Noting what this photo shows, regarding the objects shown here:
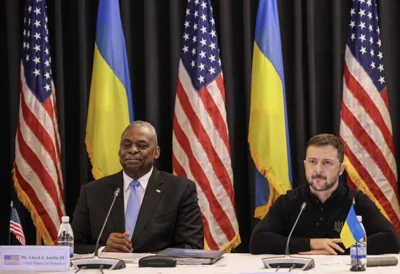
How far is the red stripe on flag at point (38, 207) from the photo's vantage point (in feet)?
19.8

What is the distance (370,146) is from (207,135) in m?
1.33

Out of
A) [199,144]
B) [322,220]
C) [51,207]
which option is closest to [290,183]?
[199,144]

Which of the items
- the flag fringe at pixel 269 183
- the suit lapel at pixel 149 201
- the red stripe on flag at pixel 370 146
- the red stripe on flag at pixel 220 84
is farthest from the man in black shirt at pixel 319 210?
Answer: the red stripe on flag at pixel 220 84

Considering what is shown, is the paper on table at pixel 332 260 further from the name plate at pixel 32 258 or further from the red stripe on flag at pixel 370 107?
the red stripe on flag at pixel 370 107

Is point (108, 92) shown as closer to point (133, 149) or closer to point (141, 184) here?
point (133, 149)

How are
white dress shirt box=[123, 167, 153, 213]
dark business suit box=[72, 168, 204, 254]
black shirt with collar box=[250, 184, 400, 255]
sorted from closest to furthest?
black shirt with collar box=[250, 184, 400, 255] → dark business suit box=[72, 168, 204, 254] → white dress shirt box=[123, 167, 153, 213]

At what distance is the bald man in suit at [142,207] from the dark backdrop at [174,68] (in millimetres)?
1476

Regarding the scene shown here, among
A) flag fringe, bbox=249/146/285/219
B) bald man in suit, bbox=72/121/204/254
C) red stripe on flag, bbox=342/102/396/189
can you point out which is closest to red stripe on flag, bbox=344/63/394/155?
red stripe on flag, bbox=342/102/396/189

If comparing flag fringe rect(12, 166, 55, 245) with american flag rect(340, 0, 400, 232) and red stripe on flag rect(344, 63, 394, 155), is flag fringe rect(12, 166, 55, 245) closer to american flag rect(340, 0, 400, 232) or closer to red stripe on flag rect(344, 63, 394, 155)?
american flag rect(340, 0, 400, 232)

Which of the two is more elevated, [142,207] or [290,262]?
[142,207]

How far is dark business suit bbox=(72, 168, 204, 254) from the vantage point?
473 cm

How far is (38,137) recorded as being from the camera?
6.07 m

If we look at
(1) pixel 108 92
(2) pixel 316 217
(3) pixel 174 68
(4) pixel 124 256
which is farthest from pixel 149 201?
(3) pixel 174 68

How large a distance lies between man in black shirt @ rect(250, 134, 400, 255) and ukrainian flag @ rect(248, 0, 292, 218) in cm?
118
